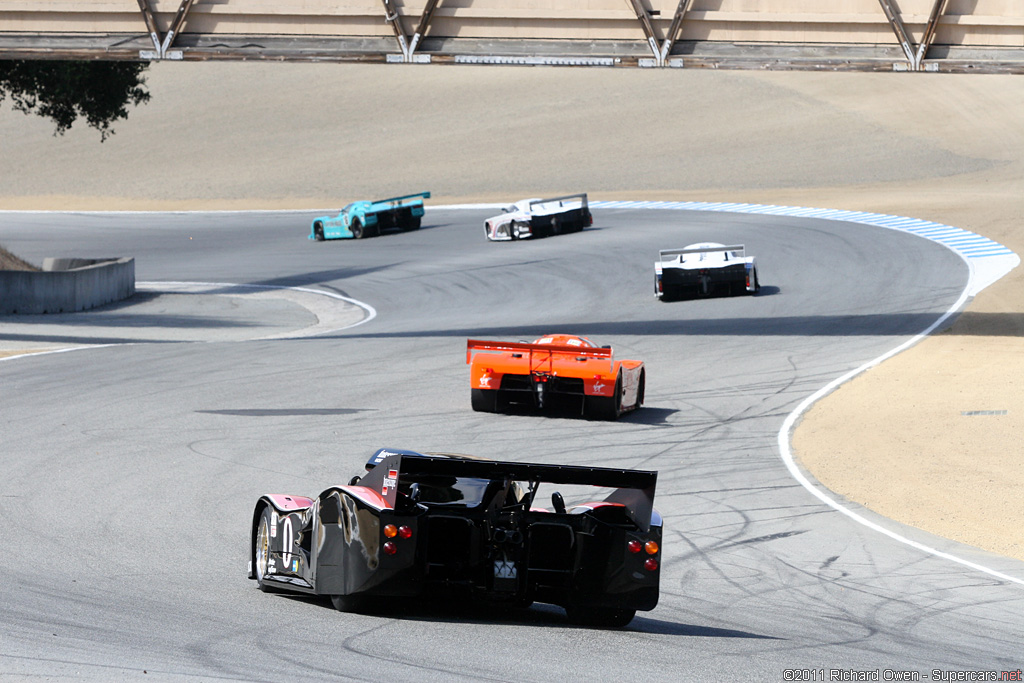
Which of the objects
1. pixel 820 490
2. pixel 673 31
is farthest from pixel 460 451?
pixel 673 31

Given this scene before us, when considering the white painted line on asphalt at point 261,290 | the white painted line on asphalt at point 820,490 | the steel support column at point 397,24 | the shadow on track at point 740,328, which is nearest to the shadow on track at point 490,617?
the white painted line on asphalt at point 820,490

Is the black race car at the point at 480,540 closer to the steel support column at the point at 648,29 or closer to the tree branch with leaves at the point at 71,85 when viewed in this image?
the steel support column at the point at 648,29

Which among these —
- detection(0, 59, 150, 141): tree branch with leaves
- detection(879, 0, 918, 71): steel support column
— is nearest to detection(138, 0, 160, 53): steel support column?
detection(0, 59, 150, 141): tree branch with leaves

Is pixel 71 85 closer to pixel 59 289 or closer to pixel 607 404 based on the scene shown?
pixel 59 289

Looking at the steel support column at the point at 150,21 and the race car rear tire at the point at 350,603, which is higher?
→ the steel support column at the point at 150,21

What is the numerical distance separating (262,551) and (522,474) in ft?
7.13

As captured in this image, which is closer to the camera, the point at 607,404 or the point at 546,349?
the point at 607,404

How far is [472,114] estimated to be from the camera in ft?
281

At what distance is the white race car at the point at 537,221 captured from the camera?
43.2m

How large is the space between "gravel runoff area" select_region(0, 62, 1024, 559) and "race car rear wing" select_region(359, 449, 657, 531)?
26065 mm

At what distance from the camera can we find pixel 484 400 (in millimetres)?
17328

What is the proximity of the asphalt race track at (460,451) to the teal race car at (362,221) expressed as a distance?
34.0ft

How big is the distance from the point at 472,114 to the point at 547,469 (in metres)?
80.1

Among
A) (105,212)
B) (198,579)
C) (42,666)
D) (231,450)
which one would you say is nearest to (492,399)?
(231,450)
